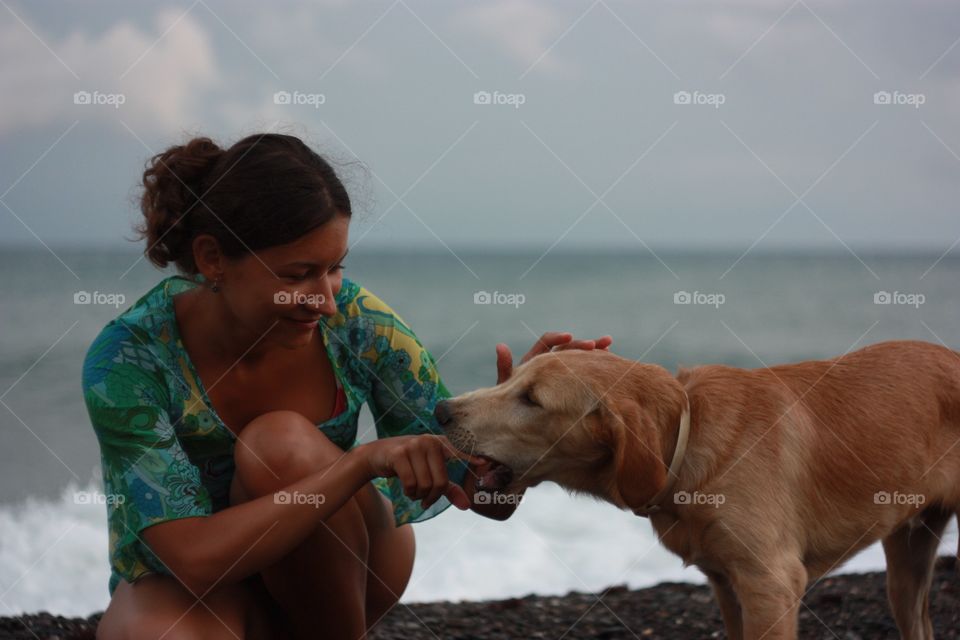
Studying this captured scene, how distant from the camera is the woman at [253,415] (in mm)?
2602

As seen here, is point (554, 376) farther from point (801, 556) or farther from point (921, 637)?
point (921, 637)

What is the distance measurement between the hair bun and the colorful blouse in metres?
0.15

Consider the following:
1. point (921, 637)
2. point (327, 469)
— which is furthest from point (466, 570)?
point (327, 469)

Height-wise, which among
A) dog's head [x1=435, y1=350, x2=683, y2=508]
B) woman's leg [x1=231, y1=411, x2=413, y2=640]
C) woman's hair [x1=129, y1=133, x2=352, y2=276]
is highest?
woman's hair [x1=129, y1=133, x2=352, y2=276]

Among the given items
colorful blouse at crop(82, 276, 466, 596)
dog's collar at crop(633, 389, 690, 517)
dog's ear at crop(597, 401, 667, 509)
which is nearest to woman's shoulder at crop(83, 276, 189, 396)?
colorful blouse at crop(82, 276, 466, 596)

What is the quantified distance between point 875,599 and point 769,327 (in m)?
9.52

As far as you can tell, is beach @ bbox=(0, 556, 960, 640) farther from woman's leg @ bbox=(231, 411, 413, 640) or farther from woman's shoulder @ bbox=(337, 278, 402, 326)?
woman's shoulder @ bbox=(337, 278, 402, 326)

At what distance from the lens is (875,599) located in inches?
167

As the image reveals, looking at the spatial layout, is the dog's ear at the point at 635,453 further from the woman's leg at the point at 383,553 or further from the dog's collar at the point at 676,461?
the woman's leg at the point at 383,553

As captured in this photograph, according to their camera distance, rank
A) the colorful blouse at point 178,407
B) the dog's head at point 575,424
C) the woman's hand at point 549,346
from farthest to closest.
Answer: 1. the woman's hand at point 549,346
2. the dog's head at point 575,424
3. the colorful blouse at point 178,407

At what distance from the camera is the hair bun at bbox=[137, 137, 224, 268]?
112 inches

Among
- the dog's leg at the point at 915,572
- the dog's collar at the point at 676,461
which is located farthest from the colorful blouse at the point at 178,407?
the dog's leg at the point at 915,572

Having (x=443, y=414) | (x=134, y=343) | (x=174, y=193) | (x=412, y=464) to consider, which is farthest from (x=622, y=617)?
(x=174, y=193)

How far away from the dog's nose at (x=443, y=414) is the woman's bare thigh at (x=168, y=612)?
774mm
